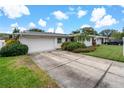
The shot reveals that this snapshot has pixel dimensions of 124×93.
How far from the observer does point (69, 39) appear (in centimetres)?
2409

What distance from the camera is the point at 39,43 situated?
17625mm

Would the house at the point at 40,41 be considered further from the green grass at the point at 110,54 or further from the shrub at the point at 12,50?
the green grass at the point at 110,54

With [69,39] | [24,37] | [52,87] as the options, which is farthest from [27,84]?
[69,39]

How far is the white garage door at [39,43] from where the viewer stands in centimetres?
1611

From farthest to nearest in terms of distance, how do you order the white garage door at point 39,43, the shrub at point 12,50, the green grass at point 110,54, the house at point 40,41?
the white garage door at point 39,43 → the house at point 40,41 → the shrub at point 12,50 → the green grass at point 110,54

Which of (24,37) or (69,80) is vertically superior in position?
(24,37)

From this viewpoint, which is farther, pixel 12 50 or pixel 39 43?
pixel 39 43

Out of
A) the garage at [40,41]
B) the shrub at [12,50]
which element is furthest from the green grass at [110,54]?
the shrub at [12,50]

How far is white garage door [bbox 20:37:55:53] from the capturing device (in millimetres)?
16109

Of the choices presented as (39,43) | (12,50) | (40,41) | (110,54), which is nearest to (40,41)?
(40,41)

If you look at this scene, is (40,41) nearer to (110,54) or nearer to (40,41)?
(40,41)

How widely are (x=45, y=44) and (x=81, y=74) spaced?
12090 millimetres
